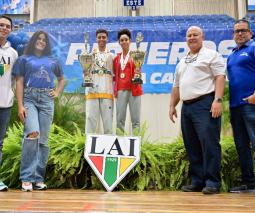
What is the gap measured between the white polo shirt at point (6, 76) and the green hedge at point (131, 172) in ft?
2.21

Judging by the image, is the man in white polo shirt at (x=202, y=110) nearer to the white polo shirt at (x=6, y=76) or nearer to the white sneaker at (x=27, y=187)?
the white sneaker at (x=27, y=187)

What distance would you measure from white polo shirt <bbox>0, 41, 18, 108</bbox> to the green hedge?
674mm

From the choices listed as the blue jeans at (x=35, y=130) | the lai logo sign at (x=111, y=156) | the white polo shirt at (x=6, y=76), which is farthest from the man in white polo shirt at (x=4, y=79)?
the lai logo sign at (x=111, y=156)

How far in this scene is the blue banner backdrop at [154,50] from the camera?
258 inches

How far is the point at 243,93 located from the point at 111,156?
3.92 feet

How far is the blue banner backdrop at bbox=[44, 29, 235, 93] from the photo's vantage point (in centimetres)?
656

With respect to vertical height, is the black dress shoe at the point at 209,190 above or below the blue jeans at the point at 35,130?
below

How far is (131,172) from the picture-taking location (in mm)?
3643

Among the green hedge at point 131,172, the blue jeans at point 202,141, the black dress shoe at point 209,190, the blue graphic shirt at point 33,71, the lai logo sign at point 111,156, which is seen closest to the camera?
the black dress shoe at point 209,190

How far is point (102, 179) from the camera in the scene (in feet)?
11.2

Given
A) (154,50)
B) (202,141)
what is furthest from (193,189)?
(154,50)

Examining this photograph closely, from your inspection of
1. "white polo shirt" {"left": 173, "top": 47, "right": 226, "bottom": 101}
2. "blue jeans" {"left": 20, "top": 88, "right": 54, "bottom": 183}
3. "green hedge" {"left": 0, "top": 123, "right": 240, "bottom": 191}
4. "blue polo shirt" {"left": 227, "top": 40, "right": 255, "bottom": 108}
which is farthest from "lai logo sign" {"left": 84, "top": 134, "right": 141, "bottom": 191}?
"blue polo shirt" {"left": 227, "top": 40, "right": 255, "bottom": 108}

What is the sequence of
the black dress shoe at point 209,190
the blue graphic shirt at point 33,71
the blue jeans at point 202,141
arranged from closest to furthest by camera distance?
the black dress shoe at point 209,190
the blue jeans at point 202,141
the blue graphic shirt at point 33,71

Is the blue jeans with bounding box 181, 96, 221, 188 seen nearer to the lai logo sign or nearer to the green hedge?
the green hedge
